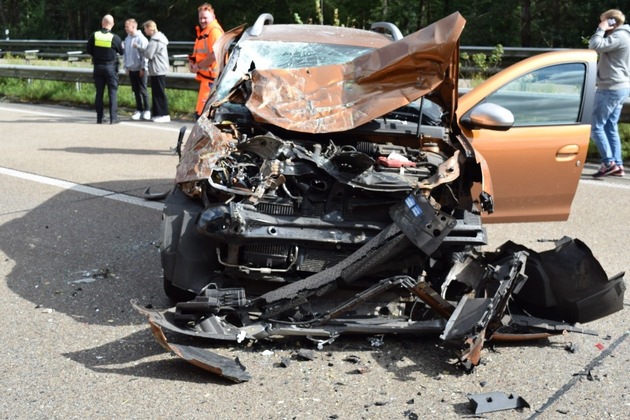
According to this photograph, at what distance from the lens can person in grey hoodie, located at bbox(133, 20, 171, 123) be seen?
15047 millimetres

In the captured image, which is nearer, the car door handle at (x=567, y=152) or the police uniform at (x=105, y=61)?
the car door handle at (x=567, y=152)

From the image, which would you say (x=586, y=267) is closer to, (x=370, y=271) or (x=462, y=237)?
(x=462, y=237)

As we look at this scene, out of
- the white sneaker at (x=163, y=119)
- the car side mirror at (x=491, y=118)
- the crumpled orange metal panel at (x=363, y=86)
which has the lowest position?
the white sneaker at (x=163, y=119)

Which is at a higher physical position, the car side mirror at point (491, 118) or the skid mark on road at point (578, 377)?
the car side mirror at point (491, 118)

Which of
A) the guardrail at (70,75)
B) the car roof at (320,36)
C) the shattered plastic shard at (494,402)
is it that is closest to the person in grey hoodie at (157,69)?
the guardrail at (70,75)

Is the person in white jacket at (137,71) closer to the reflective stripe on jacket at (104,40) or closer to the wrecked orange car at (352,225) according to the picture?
the reflective stripe on jacket at (104,40)

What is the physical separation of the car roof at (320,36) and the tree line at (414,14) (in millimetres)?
7864

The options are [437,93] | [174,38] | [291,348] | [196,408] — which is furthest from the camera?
[174,38]

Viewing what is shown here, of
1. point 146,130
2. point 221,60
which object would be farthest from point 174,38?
point 221,60

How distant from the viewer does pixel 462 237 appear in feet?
16.7

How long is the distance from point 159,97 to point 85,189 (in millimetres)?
5984

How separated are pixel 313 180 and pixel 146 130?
936 centimetres

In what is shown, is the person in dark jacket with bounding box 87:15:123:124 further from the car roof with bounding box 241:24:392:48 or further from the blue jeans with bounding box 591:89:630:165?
the blue jeans with bounding box 591:89:630:165

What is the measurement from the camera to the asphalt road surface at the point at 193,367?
4.24 m
